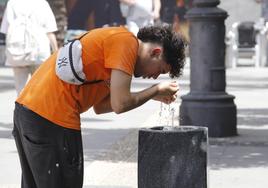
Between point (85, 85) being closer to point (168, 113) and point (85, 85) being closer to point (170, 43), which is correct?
point (170, 43)

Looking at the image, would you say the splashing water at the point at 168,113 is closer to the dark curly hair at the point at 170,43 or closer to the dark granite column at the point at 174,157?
the dark granite column at the point at 174,157

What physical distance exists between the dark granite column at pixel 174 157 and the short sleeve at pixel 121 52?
0.45m

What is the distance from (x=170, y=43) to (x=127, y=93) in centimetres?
34

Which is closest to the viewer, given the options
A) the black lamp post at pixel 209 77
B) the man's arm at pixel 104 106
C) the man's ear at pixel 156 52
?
the man's ear at pixel 156 52

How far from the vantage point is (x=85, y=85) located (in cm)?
469

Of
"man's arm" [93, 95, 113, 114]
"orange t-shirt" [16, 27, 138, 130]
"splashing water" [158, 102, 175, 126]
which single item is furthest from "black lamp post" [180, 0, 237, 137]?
"orange t-shirt" [16, 27, 138, 130]

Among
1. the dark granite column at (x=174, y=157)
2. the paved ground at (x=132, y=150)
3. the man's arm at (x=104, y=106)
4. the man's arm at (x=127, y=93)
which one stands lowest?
the paved ground at (x=132, y=150)

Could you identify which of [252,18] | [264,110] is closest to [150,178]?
[264,110]

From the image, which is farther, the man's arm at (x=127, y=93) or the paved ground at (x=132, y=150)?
the paved ground at (x=132, y=150)

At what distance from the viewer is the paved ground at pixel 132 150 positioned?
7707mm

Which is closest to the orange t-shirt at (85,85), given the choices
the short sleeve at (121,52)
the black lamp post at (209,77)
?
the short sleeve at (121,52)

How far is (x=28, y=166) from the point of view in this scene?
4.84 m

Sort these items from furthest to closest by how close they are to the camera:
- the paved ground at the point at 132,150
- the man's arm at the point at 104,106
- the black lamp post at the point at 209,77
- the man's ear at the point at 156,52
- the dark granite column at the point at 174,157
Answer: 1. the black lamp post at the point at 209,77
2. the paved ground at the point at 132,150
3. the man's arm at the point at 104,106
4. the dark granite column at the point at 174,157
5. the man's ear at the point at 156,52

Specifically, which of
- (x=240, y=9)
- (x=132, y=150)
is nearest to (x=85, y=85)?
(x=132, y=150)
